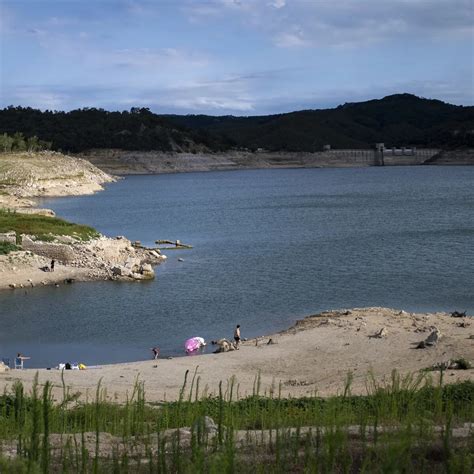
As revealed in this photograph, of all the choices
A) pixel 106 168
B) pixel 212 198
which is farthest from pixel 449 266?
pixel 106 168

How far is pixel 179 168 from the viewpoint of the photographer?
168m

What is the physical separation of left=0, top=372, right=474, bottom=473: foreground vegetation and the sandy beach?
3.77 metres

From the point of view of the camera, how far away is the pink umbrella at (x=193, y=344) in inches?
808

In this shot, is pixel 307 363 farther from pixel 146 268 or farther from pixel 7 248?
pixel 7 248

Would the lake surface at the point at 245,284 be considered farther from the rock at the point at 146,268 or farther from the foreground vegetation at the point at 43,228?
the foreground vegetation at the point at 43,228

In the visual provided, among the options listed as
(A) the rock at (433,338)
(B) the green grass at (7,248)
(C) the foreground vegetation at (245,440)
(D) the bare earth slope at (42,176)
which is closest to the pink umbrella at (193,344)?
(A) the rock at (433,338)

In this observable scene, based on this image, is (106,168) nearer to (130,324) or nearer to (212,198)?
(212,198)

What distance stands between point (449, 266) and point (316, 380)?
59.2ft

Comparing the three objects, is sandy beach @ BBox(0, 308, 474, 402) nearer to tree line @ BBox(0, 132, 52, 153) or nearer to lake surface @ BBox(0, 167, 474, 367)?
lake surface @ BBox(0, 167, 474, 367)

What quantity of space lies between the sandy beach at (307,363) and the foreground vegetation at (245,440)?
3772 mm

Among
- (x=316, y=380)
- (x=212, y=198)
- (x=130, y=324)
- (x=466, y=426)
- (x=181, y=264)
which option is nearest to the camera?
(x=466, y=426)

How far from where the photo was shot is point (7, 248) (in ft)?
104

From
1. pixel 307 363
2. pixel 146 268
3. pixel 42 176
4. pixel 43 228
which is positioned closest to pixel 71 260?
pixel 146 268

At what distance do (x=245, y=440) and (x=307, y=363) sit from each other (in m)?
9.99
